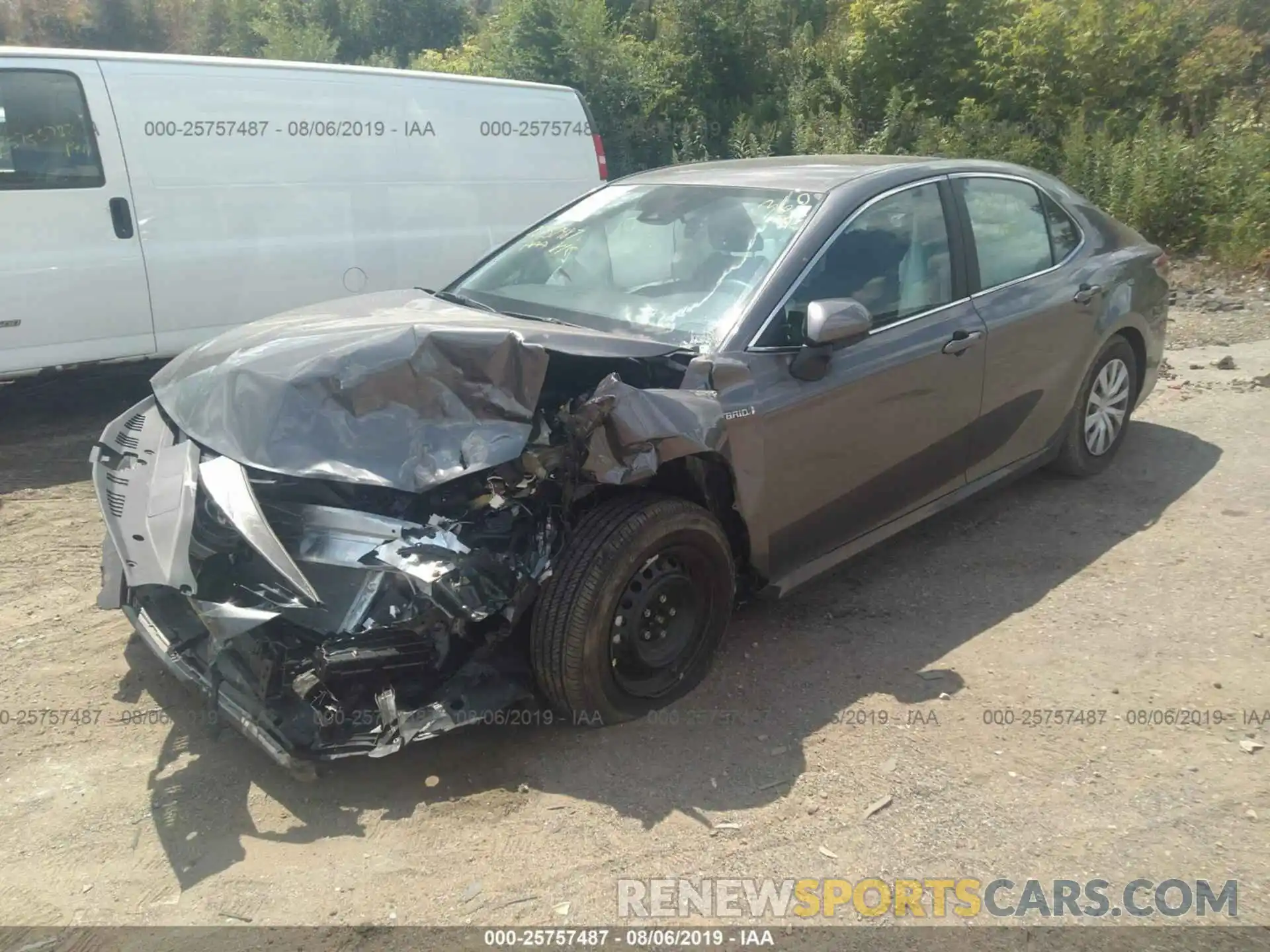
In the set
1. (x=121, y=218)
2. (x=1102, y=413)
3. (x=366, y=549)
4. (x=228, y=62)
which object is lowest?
(x=1102, y=413)

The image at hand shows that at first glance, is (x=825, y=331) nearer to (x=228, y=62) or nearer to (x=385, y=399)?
(x=385, y=399)

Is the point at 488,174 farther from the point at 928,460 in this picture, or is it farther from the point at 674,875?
the point at 674,875

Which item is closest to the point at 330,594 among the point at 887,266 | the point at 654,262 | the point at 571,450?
the point at 571,450

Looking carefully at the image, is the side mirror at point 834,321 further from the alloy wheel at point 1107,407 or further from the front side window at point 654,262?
the alloy wheel at point 1107,407

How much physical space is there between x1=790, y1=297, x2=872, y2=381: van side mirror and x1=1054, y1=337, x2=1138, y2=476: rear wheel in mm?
2095

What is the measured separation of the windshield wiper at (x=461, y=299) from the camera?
4246 mm

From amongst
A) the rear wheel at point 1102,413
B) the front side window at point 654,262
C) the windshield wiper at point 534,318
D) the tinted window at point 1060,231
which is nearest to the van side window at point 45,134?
the front side window at point 654,262

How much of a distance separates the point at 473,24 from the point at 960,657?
27.0 meters

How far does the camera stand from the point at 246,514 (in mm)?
2963

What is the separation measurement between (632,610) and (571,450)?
56 cm

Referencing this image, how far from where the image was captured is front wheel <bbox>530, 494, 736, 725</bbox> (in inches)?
124

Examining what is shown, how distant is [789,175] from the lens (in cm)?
429

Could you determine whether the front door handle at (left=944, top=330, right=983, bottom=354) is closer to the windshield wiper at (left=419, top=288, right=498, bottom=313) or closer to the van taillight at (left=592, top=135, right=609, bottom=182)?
the windshield wiper at (left=419, top=288, right=498, bottom=313)

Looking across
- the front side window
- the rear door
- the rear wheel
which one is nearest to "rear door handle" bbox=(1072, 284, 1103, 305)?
the rear door
